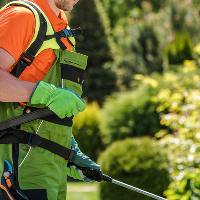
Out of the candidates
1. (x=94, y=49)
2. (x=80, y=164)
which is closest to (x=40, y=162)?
(x=80, y=164)

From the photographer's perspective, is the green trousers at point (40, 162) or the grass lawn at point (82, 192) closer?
the green trousers at point (40, 162)

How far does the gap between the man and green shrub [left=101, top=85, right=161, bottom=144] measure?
5.27 m

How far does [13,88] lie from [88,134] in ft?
24.5

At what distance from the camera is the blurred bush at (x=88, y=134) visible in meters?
8.88

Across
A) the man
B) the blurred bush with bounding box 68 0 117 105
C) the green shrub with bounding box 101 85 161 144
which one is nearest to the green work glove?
the man

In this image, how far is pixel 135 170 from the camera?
14.9 feet

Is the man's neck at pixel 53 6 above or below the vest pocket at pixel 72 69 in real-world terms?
above

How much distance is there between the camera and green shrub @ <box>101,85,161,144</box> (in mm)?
6977

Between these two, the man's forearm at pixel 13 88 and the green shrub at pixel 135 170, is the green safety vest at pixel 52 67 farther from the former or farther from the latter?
the green shrub at pixel 135 170

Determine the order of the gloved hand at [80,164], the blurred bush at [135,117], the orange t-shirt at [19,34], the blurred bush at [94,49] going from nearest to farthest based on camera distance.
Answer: the orange t-shirt at [19,34] < the gloved hand at [80,164] < the blurred bush at [135,117] < the blurred bush at [94,49]

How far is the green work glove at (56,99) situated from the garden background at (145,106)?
1963 millimetres

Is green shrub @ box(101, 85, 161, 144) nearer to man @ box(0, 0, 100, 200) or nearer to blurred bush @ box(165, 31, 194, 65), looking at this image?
blurred bush @ box(165, 31, 194, 65)

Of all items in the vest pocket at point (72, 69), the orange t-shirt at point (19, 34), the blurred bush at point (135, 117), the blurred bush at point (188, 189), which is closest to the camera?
the orange t-shirt at point (19, 34)

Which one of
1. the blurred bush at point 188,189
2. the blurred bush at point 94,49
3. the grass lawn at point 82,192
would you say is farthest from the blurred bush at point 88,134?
the blurred bush at point 188,189
